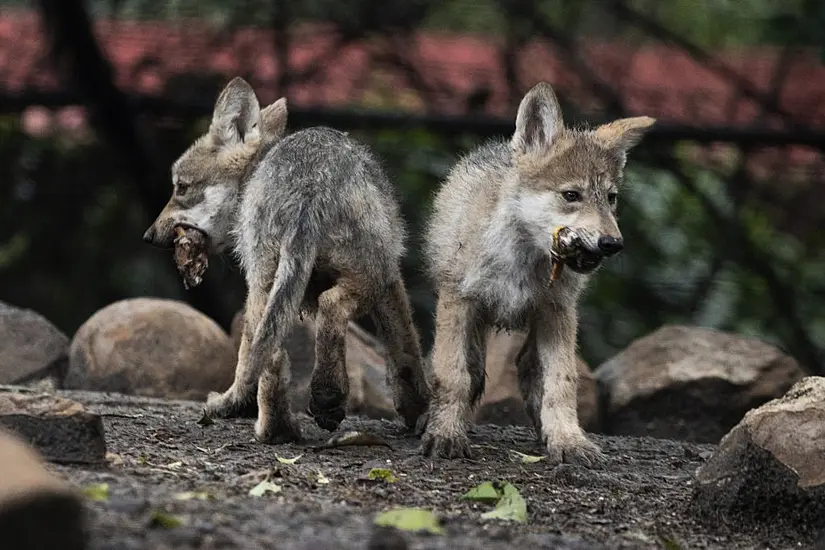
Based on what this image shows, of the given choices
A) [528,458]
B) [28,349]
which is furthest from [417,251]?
[528,458]

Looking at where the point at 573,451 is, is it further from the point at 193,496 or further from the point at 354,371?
the point at 193,496

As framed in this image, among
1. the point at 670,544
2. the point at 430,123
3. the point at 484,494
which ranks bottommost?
the point at 670,544

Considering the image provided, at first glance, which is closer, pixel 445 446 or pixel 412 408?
pixel 445 446

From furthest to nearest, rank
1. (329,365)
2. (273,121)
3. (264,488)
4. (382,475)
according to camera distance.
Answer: (273,121) < (329,365) < (382,475) < (264,488)

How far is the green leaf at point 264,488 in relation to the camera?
4713 millimetres

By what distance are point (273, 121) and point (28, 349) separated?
2242 mm

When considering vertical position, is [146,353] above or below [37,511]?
below

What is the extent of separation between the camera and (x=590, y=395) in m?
8.17

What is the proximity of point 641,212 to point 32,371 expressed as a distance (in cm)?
531

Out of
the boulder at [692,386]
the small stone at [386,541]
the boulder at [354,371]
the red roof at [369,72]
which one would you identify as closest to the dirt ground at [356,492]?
the small stone at [386,541]

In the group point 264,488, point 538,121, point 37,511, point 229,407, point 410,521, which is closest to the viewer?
point 37,511

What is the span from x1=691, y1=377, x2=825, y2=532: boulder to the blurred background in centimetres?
500

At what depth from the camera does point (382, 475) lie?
5.37 m

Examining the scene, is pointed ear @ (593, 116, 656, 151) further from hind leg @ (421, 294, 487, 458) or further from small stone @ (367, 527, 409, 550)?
small stone @ (367, 527, 409, 550)
